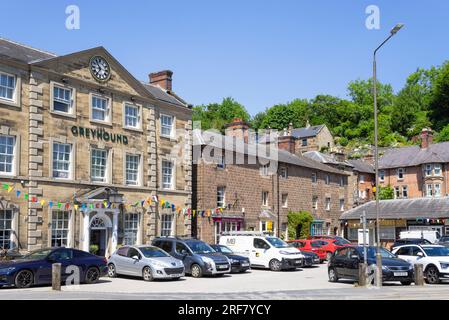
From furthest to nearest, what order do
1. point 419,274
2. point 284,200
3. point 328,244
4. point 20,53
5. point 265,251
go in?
point 284,200, point 328,244, point 265,251, point 20,53, point 419,274

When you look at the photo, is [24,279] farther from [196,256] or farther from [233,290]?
[196,256]

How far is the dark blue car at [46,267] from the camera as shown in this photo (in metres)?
18.6

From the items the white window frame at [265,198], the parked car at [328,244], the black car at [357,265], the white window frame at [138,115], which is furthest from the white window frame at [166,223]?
the black car at [357,265]

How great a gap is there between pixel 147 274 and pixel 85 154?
365 inches

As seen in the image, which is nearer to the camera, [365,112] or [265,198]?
[265,198]

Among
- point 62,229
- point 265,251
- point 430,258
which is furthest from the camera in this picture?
point 265,251

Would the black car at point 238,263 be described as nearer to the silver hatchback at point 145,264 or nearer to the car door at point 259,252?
the car door at point 259,252

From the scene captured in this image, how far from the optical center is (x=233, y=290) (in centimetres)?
1911

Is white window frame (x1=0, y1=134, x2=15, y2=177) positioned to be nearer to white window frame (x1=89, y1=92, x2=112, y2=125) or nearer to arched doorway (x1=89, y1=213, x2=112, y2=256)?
white window frame (x1=89, y1=92, x2=112, y2=125)

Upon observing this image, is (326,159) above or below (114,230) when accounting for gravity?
above

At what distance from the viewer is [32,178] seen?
85.2ft

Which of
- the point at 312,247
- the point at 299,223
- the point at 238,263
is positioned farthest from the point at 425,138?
the point at 238,263

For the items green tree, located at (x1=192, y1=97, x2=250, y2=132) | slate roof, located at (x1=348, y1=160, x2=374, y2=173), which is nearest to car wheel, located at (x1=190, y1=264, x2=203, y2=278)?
slate roof, located at (x1=348, y1=160, x2=374, y2=173)
